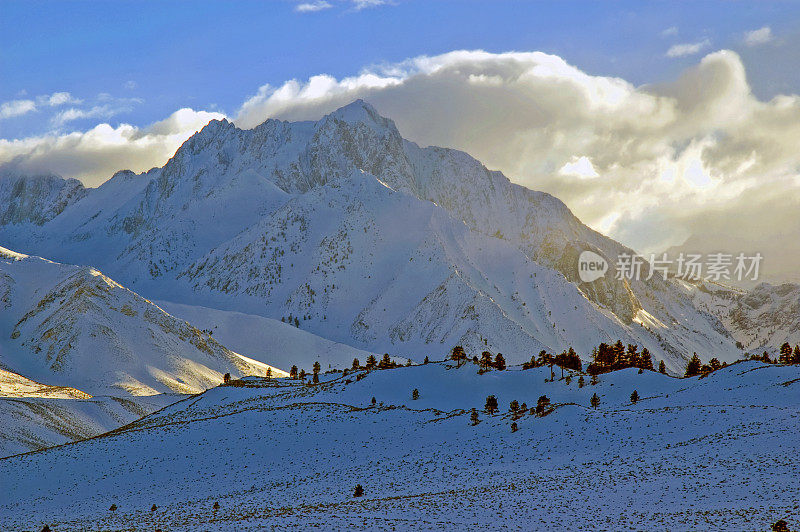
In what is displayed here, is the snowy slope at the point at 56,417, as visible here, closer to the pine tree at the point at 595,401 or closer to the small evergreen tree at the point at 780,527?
the pine tree at the point at 595,401

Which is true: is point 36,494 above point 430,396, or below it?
below

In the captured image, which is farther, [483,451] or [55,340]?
[55,340]

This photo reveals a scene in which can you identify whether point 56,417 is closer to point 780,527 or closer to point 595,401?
point 595,401

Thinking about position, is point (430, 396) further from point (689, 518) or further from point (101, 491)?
point (689, 518)

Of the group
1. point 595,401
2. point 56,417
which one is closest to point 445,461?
point 595,401

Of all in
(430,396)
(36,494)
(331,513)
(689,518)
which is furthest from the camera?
(430,396)

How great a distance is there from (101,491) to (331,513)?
3112 centimetres

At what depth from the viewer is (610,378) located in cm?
9544

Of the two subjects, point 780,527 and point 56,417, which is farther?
point 56,417

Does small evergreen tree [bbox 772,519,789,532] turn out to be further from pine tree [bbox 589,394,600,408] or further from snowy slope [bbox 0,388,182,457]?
snowy slope [bbox 0,388,182,457]

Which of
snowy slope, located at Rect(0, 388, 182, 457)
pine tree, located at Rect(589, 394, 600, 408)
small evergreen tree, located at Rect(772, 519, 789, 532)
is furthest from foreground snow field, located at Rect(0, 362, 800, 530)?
snowy slope, located at Rect(0, 388, 182, 457)

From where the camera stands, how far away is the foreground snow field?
47.9 metres

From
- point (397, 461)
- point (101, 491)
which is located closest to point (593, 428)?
point (397, 461)

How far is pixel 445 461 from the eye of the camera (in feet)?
222
